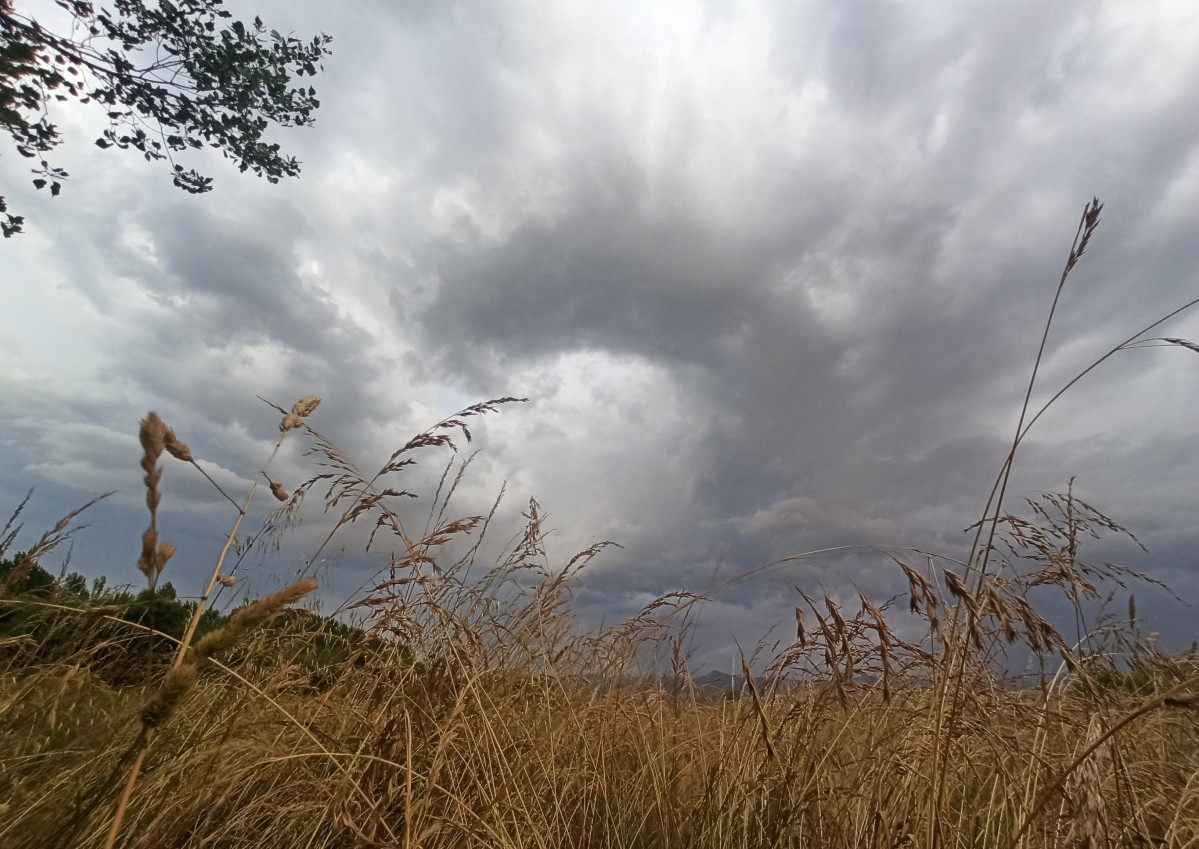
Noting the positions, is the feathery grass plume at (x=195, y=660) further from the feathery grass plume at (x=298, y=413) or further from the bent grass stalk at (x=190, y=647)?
the feathery grass plume at (x=298, y=413)

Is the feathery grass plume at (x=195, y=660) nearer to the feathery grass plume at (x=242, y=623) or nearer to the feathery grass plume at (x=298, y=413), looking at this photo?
the feathery grass plume at (x=242, y=623)

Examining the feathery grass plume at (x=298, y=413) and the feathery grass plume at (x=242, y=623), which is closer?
the feathery grass plume at (x=242, y=623)

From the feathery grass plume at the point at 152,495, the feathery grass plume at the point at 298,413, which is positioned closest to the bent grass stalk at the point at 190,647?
the feathery grass plume at the point at 152,495

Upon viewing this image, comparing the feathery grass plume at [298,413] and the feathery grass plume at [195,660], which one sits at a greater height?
the feathery grass plume at [298,413]

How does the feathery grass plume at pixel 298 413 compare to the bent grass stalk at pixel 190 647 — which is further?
the feathery grass plume at pixel 298 413

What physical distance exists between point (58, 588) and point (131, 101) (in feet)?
18.3

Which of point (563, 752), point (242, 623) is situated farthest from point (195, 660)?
point (563, 752)

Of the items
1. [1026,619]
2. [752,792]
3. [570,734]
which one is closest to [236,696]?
[570,734]

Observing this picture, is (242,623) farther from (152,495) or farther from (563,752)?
(563,752)

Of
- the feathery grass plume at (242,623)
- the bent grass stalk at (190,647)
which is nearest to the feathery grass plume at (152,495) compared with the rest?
the bent grass stalk at (190,647)

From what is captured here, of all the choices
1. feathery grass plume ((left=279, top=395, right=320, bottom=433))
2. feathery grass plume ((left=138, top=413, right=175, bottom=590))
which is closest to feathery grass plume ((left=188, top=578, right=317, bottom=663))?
feathery grass plume ((left=138, top=413, right=175, bottom=590))

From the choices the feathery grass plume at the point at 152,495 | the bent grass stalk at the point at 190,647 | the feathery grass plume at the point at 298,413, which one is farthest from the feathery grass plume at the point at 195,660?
the feathery grass plume at the point at 298,413

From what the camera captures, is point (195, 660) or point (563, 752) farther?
point (563, 752)

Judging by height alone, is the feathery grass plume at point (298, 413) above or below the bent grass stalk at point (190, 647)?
above
